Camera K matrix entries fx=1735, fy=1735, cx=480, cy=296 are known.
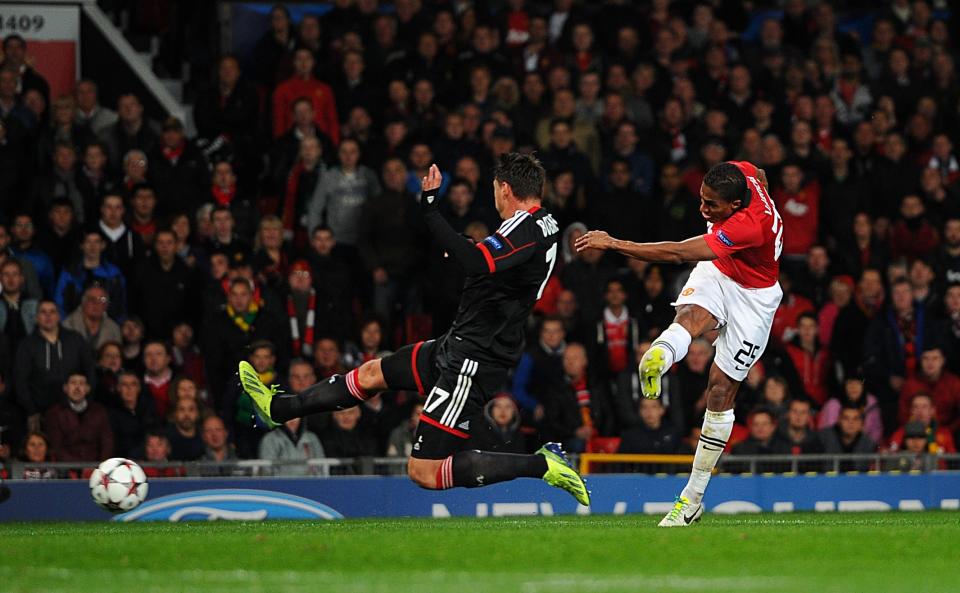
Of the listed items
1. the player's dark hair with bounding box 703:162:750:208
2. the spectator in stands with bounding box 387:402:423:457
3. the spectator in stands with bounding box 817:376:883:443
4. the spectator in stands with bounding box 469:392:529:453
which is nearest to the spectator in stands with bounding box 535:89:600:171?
the spectator in stands with bounding box 817:376:883:443

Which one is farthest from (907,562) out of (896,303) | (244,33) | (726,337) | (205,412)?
(244,33)

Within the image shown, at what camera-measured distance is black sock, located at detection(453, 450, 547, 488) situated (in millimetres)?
10898

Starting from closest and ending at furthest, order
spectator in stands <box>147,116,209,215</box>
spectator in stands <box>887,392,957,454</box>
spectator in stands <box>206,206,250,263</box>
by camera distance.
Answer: spectator in stands <box>887,392,957,454</box> → spectator in stands <box>206,206,250,263</box> → spectator in stands <box>147,116,209,215</box>

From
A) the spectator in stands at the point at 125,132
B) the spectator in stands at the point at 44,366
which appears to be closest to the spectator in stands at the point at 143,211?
the spectator in stands at the point at 125,132

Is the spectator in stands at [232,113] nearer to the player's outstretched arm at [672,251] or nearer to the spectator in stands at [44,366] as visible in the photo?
the spectator in stands at [44,366]

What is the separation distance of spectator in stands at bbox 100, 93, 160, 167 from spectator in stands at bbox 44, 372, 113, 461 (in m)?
3.29

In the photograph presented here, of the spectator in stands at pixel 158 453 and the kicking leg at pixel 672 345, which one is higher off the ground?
the kicking leg at pixel 672 345

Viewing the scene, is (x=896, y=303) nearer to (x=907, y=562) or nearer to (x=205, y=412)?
(x=205, y=412)

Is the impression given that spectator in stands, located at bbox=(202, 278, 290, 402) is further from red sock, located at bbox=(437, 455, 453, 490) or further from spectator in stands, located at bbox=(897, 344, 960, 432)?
spectator in stands, located at bbox=(897, 344, 960, 432)

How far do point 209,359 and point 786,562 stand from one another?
878 cm

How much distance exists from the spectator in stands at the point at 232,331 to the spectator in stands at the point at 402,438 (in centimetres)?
144

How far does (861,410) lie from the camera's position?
691 inches

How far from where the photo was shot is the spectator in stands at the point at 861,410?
17547 millimetres

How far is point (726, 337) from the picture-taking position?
1188 cm
